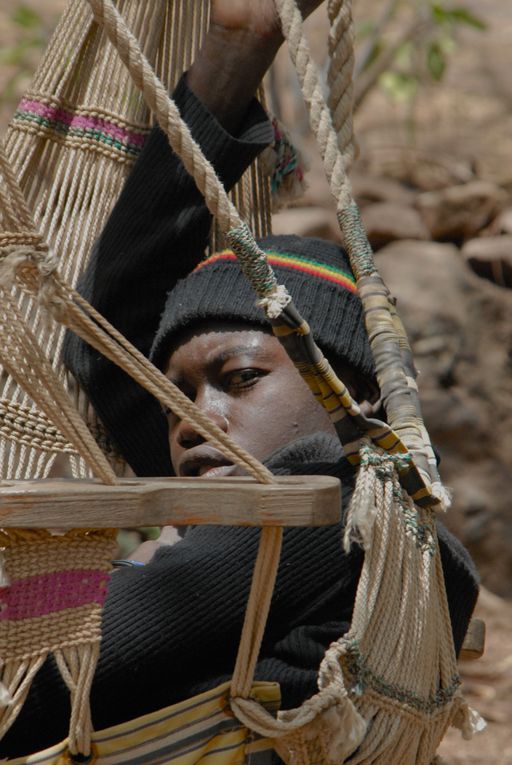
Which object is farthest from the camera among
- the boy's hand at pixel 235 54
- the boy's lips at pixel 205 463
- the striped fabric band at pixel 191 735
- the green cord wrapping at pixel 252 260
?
the boy's hand at pixel 235 54

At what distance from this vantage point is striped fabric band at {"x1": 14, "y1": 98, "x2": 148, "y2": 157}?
1671 mm

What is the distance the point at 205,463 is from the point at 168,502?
1.43 ft

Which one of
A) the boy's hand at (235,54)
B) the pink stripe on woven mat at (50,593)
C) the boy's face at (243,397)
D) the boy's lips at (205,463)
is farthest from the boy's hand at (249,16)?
the pink stripe on woven mat at (50,593)

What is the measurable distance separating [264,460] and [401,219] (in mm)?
2690

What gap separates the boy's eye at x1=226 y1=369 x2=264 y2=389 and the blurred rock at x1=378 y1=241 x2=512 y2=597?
2.03m

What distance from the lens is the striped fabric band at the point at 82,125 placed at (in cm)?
167

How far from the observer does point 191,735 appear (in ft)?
3.56

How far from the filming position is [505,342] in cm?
365

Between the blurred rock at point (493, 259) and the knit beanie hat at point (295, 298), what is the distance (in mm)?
2321

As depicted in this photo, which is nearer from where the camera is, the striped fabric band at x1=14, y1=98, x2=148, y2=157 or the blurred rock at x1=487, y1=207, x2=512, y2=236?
the striped fabric band at x1=14, y1=98, x2=148, y2=157

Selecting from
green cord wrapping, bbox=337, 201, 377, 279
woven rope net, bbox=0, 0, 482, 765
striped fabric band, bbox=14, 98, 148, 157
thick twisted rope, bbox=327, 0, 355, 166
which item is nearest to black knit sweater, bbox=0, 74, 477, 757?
woven rope net, bbox=0, 0, 482, 765

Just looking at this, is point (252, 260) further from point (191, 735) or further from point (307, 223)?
point (307, 223)

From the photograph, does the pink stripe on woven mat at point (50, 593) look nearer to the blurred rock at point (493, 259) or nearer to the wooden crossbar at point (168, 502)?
the wooden crossbar at point (168, 502)

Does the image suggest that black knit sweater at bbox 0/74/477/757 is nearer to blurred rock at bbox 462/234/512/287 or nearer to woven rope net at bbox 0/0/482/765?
woven rope net at bbox 0/0/482/765
